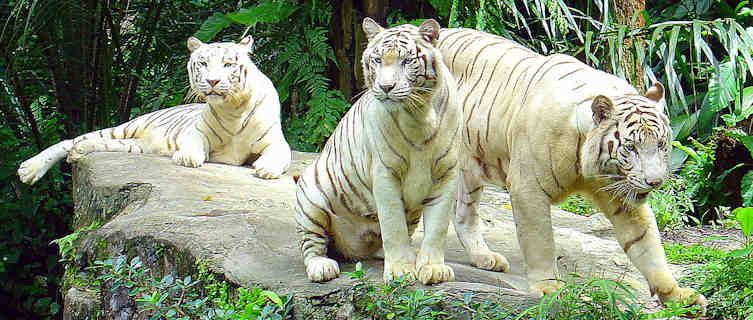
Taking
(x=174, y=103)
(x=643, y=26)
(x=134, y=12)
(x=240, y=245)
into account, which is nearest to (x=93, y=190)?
(x=240, y=245)

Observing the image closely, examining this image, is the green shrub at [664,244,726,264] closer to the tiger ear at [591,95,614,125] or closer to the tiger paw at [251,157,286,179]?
the tiger ear at [591,95,614,125]

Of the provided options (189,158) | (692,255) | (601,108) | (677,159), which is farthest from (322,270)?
(677,159)

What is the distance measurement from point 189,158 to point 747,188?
3995mm

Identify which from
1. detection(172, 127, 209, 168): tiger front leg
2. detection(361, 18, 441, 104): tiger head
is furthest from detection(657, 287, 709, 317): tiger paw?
detection(172, 127, 209, 168): tiger front leg

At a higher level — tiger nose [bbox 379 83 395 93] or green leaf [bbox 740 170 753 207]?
tiger nose [bbox 379 83 395 93]

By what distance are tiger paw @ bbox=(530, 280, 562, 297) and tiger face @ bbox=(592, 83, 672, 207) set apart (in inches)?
18.5

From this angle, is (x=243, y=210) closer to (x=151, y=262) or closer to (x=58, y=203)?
(x=151, y=262)

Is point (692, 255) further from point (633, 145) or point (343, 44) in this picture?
point (343, 44)

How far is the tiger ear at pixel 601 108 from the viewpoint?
9.92ft

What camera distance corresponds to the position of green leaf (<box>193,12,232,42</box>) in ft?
23.1

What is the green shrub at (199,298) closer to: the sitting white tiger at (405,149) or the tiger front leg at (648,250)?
the sitting white tiger at (405,149)

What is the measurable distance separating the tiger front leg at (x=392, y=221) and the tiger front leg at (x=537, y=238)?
54cm

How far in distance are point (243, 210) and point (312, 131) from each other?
2624 millimetres

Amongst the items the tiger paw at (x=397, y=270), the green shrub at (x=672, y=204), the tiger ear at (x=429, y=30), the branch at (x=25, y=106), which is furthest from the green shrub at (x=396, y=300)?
the branch at (x=25, y=106)
